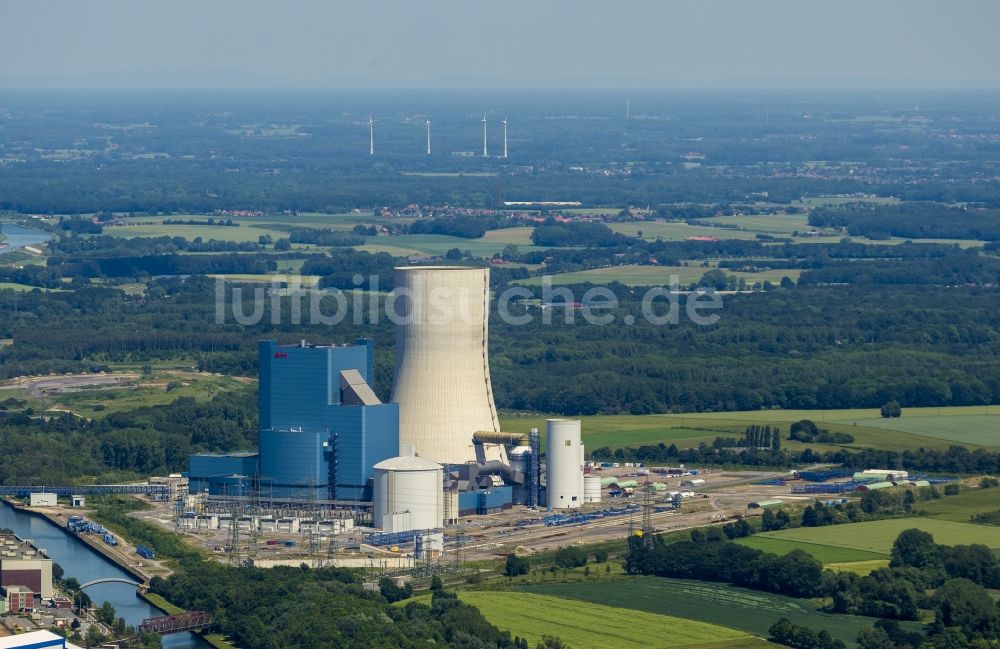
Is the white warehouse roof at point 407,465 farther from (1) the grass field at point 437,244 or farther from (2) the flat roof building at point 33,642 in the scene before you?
(1) the grass field at point 437,244

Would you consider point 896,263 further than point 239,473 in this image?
Yes

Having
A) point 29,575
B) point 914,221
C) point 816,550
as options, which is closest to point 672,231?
point 914,221

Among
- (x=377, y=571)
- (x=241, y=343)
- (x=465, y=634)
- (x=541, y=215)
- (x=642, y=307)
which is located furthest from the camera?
(x=541, y=215)

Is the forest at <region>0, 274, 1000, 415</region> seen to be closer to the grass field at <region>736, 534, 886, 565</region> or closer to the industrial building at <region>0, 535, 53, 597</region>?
the grass field at <region>736, 534, 886, 565</region>

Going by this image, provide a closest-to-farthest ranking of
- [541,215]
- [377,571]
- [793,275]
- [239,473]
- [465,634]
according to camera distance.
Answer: [465,634] → [377,571] → [239,473] → [793,275] → [541,215]

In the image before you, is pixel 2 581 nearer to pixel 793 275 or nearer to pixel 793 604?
pixel 793 604

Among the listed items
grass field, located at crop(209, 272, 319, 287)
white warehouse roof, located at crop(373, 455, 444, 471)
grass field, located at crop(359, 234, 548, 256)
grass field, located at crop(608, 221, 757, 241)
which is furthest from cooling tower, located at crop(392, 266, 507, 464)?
grass field, located at crop(608, 221, 757, 241)

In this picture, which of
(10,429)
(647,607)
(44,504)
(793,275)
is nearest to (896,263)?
(793,275)
